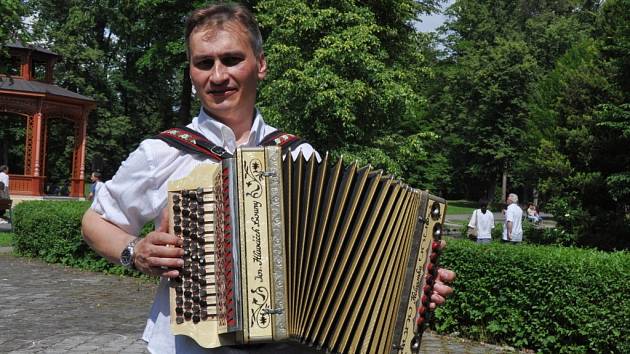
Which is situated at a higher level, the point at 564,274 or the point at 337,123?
the point at 337,123

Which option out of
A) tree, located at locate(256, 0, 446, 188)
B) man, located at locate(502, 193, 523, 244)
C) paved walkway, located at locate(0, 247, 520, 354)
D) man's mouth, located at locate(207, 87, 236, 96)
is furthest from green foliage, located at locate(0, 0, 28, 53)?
man's mouth, located at locate(207, 87, 236, 96)

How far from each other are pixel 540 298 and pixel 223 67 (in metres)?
6.10

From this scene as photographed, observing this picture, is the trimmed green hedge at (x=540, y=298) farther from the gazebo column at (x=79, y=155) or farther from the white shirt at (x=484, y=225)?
the gazebo column at (x=79, y=155)

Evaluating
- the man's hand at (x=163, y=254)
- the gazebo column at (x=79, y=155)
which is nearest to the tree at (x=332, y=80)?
the gazebo column at (x=79, y=155)

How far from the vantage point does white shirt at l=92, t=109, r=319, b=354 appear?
244 cm

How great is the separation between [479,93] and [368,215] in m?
43.7

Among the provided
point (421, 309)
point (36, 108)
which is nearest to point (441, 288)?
point (421, 309)

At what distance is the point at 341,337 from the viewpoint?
2.47m

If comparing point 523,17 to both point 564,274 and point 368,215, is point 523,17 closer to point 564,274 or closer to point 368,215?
point 564,274

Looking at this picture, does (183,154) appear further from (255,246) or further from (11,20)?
(11,20)

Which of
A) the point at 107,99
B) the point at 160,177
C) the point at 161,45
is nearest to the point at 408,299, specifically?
the point at 160,177

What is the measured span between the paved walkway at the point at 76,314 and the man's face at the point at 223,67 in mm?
5217

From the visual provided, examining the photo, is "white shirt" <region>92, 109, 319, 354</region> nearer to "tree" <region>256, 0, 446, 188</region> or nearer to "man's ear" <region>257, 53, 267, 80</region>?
"man's ear" <region>257, 53, 267, 80</region>

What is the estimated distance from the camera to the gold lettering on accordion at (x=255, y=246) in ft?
7.43
